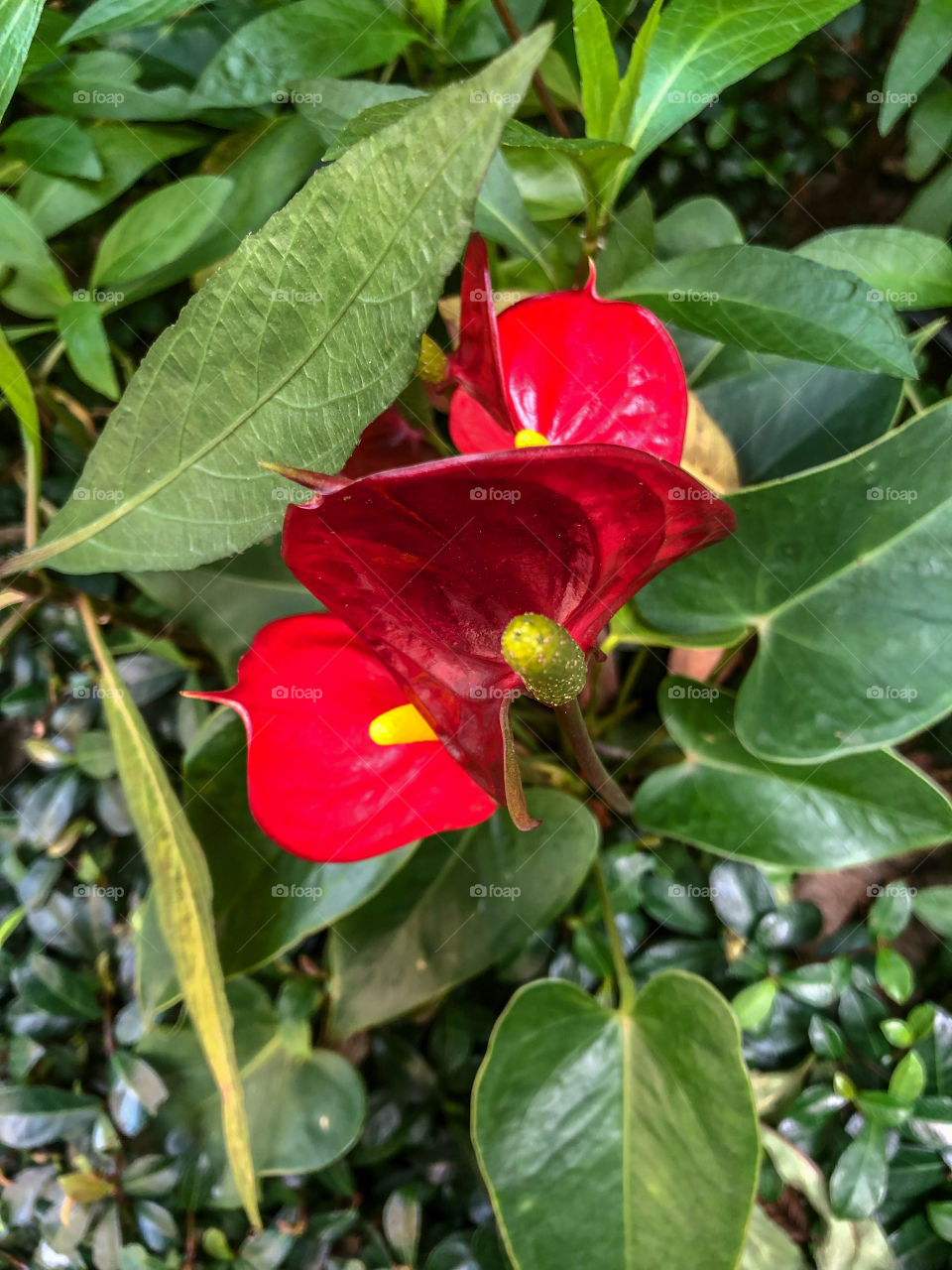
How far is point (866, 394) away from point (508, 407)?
0.38 m

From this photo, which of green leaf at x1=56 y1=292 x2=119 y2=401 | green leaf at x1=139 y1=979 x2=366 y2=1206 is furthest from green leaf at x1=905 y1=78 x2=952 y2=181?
green leaf at x1=139 y1=979 x2=366 y2=1206

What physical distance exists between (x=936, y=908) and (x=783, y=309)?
1.55ft

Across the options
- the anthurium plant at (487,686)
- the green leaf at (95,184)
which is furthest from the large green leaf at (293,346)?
the green leaf at (95,184)

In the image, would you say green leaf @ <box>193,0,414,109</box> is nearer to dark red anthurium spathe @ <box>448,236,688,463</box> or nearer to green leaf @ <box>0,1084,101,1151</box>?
dark red anthurium spathe @ <box>448,236,688,463</box>

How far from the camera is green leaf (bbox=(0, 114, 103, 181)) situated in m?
0.67

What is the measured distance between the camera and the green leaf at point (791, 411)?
67 centimetres

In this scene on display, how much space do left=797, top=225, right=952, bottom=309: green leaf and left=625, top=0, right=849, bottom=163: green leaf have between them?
5.4 inches

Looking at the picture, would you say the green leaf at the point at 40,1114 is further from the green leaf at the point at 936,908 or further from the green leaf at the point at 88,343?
the green leaf at the point at 936,908

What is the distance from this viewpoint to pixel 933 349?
0.77 metres

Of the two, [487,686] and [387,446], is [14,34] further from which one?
[487,686]

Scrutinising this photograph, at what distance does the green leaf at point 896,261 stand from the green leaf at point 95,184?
52cm

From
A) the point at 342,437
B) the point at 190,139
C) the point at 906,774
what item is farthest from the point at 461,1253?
the point at 190,139

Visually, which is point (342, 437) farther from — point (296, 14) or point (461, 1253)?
point (461, 1253)

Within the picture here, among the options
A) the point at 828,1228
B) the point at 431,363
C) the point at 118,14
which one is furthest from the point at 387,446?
the point at 828,1228
